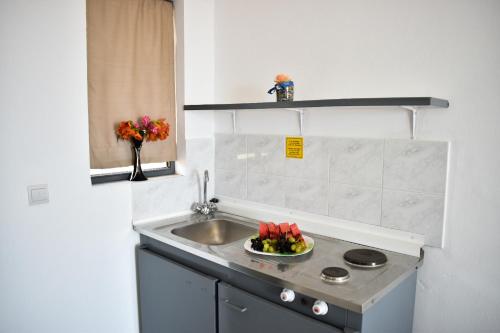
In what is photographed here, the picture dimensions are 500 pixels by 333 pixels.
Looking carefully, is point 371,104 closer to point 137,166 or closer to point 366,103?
point 366,103

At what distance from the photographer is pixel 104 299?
215 centimetres

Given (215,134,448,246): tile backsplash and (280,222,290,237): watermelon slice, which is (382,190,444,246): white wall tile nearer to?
(215,134,448,246): tile backsplash

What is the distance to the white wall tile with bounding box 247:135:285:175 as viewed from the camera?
226cm

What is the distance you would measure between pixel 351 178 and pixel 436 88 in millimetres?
575

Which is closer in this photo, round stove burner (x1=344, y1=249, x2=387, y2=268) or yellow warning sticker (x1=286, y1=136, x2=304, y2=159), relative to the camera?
round stove burner (x1=344, y1=249, x2=387, y2=268)

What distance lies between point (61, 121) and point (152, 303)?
1.12 metres

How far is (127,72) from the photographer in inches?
89.0

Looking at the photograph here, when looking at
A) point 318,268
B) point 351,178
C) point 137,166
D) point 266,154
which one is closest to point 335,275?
point 318,268

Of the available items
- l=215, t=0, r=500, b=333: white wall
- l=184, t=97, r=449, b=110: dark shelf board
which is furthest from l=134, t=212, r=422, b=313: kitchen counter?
l=184, t=97, r=449, b=110: dark shelf board

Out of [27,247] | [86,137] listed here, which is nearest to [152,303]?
[27,247]

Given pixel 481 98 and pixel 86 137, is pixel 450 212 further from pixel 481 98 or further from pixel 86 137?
pixel 86 137

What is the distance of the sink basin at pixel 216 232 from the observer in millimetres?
2318

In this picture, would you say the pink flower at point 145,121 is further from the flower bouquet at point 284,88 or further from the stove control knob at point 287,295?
the stove control knob at point 287,295

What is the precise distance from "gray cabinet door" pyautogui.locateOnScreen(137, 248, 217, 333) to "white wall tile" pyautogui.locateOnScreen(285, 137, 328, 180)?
0.77m
